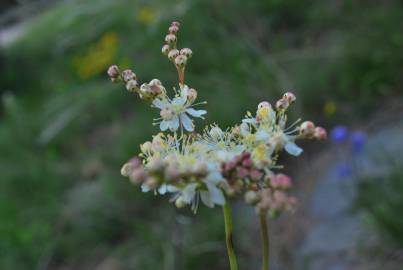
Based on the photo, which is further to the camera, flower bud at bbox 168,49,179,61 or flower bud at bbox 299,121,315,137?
flower bud at bbox 168,49,179,61

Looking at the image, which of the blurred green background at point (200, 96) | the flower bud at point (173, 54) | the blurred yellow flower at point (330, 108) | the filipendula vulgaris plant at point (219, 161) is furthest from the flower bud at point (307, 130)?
the blurred yellow flower at point (330, 108)

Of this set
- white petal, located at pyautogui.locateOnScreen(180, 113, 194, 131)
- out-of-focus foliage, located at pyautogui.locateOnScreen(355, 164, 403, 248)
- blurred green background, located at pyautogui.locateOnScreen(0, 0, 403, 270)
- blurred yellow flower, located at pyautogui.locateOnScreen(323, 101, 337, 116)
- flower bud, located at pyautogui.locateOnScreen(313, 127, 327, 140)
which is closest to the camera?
flower bud, located at pyautogui.locateOnScreen(313, 127, 327, 140)

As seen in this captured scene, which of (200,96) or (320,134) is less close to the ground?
(200,96)

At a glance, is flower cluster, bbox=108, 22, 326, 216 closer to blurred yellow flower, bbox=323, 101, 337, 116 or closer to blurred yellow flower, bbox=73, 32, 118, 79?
blurred yellow flower, bbox=323, 101, 337, 116

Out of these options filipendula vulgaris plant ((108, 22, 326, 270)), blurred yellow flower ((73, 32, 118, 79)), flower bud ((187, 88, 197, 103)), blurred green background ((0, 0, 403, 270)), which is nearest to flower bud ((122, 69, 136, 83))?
filipendula vulgaris plant ((108, 22, 326, 270))

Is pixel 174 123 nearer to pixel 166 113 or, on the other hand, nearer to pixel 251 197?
pixel 166 113

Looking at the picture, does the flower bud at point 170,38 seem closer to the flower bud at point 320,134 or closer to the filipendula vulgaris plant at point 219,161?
the filipendula vulgaris plant at point 219,161

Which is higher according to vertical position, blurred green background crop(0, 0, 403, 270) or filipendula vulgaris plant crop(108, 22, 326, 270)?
blurred green background crop(0, 0, 403, 270)

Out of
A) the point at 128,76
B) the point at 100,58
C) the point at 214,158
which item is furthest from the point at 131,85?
the point at 100,58
